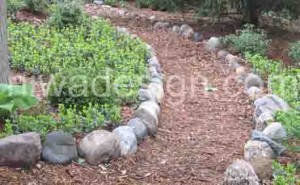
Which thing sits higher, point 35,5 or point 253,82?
point 35,5

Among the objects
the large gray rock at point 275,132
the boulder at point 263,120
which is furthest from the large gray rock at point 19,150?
the boulder at point 263,120

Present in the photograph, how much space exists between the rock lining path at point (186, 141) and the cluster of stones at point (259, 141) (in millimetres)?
159

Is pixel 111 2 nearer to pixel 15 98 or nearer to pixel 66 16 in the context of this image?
pixel 66 16

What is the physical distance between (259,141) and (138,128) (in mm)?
1125

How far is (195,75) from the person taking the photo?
773 cm

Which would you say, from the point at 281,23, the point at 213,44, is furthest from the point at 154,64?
the point at 281,23

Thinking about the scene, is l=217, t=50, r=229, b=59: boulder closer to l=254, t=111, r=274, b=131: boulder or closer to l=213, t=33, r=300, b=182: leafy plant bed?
l=213, t=33, r=300, b=182: leafy plant bed

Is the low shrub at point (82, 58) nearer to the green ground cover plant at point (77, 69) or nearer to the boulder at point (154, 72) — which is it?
the green ground cover plant at point (77, 69)

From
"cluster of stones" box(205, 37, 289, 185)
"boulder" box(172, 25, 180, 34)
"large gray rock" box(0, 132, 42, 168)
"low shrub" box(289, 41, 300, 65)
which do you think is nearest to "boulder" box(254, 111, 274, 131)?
"cluster of stones" box(205, 37, 289, 185)

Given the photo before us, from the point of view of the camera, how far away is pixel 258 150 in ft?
14.9

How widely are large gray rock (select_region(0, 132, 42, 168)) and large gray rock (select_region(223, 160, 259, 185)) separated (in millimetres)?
1524

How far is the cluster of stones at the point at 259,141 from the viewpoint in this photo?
380 centimetres

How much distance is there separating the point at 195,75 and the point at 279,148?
325cm

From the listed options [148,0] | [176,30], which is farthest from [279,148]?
[148,0]
